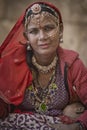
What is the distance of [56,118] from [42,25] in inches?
22.7

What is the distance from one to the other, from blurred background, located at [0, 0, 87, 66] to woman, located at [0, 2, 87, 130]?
1704 millimetres

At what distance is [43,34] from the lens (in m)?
2.35

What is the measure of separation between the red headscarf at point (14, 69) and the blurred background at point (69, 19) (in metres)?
1.72

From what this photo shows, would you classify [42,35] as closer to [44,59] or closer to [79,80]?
[44,59]

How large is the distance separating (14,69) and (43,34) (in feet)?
0.96

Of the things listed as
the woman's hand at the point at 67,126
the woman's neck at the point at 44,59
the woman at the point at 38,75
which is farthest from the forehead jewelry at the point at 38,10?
the woman's hand at the point at 67,126

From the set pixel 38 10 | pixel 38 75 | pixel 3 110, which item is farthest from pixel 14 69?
pixel 38 10

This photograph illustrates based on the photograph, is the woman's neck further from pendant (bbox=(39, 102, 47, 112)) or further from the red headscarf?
pendant (bbox=(39, 102, 47, 112))

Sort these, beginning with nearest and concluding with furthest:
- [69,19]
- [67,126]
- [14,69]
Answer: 1. [67,126]
2. [14,69]
3. [69,19]

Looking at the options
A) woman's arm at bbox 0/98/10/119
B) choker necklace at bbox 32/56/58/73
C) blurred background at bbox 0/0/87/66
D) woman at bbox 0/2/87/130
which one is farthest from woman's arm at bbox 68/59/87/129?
blurred background at bbox 0/0/87/66

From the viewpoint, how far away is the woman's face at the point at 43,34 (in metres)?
2.33

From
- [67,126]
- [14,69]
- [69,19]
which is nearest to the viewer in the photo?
[67,126]

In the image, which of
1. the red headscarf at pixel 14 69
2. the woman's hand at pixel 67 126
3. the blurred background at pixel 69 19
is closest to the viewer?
the woman's hand at pixel 67 126

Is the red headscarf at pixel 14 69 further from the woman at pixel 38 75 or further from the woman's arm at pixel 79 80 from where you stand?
the woman's arm at pixel 79 80
